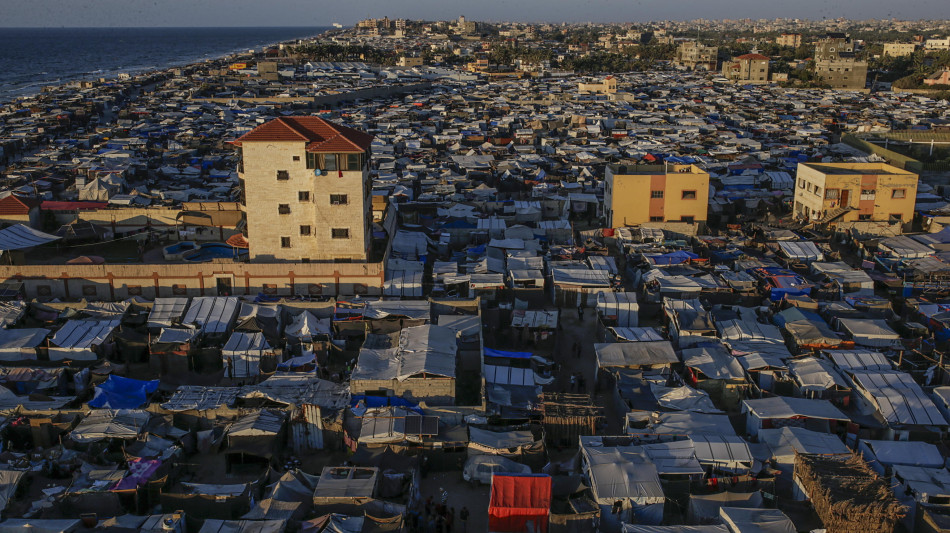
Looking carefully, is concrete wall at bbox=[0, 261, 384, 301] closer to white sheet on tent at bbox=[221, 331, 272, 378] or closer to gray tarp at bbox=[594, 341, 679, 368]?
white sheet on tent at bbox=[221, 331, 272, 378]

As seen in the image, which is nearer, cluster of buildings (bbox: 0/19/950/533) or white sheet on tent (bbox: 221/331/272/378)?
cluster of buildings (bbox: 0/19/950/533)

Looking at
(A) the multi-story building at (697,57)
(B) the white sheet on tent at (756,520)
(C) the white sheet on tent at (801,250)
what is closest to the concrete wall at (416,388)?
(B) the white sheet on tent at (756,520)

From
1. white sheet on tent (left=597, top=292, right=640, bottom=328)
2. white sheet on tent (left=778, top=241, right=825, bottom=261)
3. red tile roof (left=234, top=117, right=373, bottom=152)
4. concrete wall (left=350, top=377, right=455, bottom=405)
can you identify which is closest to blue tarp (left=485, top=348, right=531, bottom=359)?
concrete wall (left=350, top=377, right=455, bottom=405)

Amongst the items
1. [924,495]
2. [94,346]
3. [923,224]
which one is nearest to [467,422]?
[924,495]

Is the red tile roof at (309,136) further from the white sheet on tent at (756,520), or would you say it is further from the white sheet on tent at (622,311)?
the white sheet on tent at (756,520)

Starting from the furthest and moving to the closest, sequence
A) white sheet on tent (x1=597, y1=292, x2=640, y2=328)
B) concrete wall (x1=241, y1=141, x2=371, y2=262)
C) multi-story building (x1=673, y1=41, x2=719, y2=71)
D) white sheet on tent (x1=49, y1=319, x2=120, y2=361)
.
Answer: multi-story building (x1=673, y1=41, x2=719, y2=71), concrete wall (x1=241, y1=141, x2=371, y2=262), white sheet on tent (x1=597, y1=292, x2=640, y2=328), white sheet on tent (x1=49, y1=319, x2=120, y2=361)

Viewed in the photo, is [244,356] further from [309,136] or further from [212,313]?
[309,136]

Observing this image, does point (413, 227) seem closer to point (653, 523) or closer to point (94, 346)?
point (94, 346)
